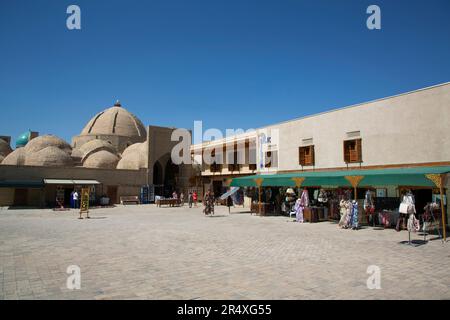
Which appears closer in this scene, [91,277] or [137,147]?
[91,277]

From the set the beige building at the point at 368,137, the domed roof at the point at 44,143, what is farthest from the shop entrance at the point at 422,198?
the domed roof at the point at 44,143

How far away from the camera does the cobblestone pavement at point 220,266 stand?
501cm

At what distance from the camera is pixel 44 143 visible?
129 feet

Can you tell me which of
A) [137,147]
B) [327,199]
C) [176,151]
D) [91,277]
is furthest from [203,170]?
[91,277]

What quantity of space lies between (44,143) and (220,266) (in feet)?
132

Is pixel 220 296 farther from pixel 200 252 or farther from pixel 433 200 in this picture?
pixel 433 200

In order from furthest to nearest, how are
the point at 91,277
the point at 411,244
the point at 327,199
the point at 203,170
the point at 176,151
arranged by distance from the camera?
1. the point at 176,151
2. the point at 203,170
3. the point at 327,199
4. the point at 411,244
5. the point at 91,277

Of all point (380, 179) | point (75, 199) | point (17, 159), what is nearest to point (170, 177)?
point (75, 199)

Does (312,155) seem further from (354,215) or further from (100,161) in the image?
(100,161)

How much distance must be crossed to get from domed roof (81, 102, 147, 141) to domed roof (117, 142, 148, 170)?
11.0 metres

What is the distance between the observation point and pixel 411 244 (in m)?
9.28

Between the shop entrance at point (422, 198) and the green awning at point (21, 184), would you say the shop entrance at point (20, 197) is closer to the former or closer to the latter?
the green awning at point (21, 184)

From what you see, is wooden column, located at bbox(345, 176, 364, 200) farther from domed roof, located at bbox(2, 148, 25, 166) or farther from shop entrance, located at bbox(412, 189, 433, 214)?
domed roof, located at bbox(2, 148, 25, 166)
